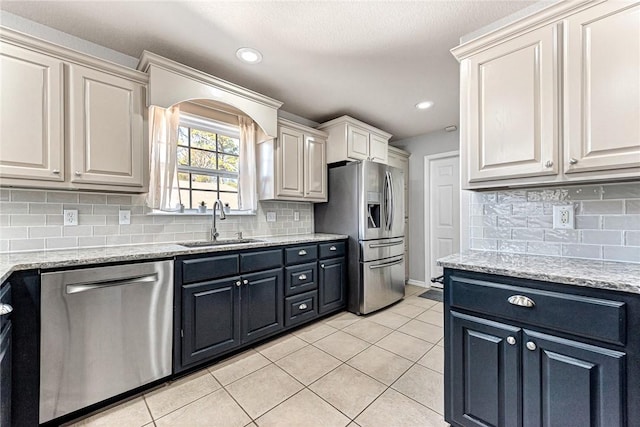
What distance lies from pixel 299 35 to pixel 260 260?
1.82 meters

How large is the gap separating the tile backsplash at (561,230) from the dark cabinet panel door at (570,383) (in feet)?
2.41

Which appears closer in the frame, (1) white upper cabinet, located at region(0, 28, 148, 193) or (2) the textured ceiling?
(1) white upper cabinet, located at region(0, 28, 148, 193)

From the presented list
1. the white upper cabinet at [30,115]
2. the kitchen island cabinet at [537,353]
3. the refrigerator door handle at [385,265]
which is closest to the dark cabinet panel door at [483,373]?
the kitchen island cabinet at [537,353]

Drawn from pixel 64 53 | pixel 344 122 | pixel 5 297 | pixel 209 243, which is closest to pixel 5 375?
pixel 5 297

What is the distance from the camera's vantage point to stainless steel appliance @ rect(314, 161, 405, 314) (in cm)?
306

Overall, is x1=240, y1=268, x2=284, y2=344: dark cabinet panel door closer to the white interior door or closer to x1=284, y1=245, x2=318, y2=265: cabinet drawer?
x1=284, y1=245, x2=318, y2=265: cabinet drawer

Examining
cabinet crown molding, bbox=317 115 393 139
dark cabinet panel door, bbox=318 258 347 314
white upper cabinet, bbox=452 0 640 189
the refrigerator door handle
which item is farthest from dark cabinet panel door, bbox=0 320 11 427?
cabinet crown molding, bbox=317 115 393 139

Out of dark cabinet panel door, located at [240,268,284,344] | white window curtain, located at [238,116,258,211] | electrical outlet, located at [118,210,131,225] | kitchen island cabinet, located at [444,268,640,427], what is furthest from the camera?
white window curtain, located at [238,116,258,211]

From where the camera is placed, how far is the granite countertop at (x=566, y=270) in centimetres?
100

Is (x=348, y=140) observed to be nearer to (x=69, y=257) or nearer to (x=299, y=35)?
(x=299, y=35)

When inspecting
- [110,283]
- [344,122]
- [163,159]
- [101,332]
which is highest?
[344,122]

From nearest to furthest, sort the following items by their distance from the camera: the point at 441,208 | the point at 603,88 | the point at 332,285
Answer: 1. the point at 603,88
2. the point at 332,285
3. the point at 441,208

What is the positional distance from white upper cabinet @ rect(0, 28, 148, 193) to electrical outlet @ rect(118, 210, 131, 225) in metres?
0.29

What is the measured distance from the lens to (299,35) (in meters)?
1.93
